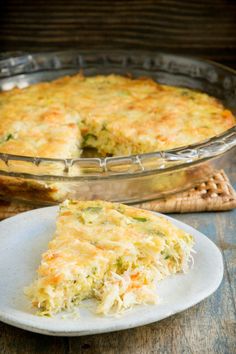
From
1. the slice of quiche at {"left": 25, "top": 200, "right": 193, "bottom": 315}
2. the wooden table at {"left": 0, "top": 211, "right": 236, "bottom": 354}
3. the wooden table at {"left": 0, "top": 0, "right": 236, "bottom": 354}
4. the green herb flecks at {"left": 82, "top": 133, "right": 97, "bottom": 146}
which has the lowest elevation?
the wooden table at {"left": 0, "top": 211, "right": 236, "bottom": 354}

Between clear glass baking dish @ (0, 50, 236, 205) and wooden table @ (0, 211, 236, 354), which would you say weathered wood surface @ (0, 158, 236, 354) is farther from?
clear glass baking dish @ (0, 50, 236, 205)

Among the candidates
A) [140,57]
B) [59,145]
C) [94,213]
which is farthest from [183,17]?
[94,213]

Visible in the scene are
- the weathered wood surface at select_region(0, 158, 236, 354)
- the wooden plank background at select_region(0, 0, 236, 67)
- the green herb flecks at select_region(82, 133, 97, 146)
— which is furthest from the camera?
the wooden plank background at select_region(0, 0, 236, 67)

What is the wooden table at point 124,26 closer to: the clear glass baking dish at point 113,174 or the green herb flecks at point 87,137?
the green herb flecks at point 87,137

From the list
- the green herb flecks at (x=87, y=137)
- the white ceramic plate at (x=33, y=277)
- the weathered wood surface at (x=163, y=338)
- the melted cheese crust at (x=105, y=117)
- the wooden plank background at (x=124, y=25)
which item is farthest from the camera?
the wooden plank background at (x=124, y=25)

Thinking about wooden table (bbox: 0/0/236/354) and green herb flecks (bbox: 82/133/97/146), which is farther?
wooden table (bbox: 0/0/236/354)

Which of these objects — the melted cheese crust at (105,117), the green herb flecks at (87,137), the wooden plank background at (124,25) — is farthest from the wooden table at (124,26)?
the green herb flecks at (87,137)

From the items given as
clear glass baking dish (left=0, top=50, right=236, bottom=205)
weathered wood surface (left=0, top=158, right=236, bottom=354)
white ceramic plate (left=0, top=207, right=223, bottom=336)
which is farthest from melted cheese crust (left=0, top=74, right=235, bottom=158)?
weathered wood surface (left=0, top=158, right=236, bottom=354)

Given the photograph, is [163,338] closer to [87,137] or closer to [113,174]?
[113,174]
